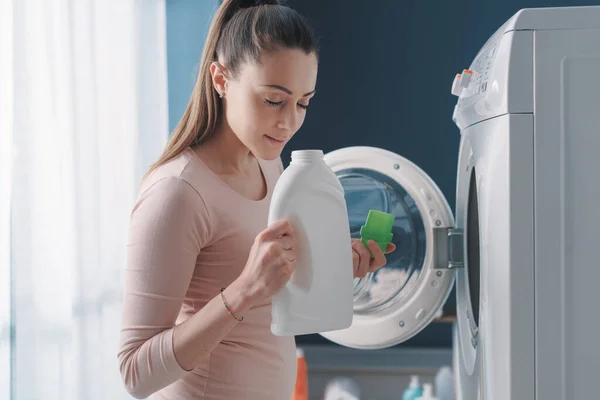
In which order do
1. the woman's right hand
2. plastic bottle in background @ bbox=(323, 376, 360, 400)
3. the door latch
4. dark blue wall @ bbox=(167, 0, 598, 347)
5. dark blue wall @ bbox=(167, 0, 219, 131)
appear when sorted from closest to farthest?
the woman's right hand → the door latch → dark blue wall @ bbox=(167, 0, 219, 131) → plastic bottle in background @ bbox=(323, 376, 360, 400) → dark blue wall @ bbox=(167, 0, 598, 347)

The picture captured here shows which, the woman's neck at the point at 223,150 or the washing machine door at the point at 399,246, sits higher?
the woman's neck at the point at 223,150

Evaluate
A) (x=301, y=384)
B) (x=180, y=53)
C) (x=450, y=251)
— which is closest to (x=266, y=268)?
(x=450, y=251)

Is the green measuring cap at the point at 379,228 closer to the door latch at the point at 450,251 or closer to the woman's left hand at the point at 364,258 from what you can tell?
the woman's left hand at the point at 364,258

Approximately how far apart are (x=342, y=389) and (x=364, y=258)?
1369 mm

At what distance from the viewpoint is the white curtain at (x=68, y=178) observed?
129 centimetres

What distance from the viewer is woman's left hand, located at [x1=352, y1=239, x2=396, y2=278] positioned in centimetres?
122

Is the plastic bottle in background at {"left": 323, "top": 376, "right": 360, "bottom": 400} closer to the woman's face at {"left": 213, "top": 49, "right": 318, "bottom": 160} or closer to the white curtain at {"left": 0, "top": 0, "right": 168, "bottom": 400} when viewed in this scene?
the white curtain at {"left": 0, "top": 0, "right": 168, "bottom": 400}

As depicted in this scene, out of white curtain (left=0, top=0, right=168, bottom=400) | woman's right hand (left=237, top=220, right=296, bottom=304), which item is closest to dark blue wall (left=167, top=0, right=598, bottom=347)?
white curtain (left=0, top=0, right=168, bottom=400)

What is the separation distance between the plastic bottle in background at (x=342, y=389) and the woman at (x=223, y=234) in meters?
1.25

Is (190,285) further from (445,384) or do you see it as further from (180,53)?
(445,384)

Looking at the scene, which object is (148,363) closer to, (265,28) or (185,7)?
(265,28)

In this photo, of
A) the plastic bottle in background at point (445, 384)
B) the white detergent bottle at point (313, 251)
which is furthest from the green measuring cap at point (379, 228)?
the plastic bottle in background at point (445, 384)

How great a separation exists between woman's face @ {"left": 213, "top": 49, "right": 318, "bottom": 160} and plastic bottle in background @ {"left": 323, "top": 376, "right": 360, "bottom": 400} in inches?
60.5

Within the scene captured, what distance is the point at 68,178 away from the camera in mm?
1496
